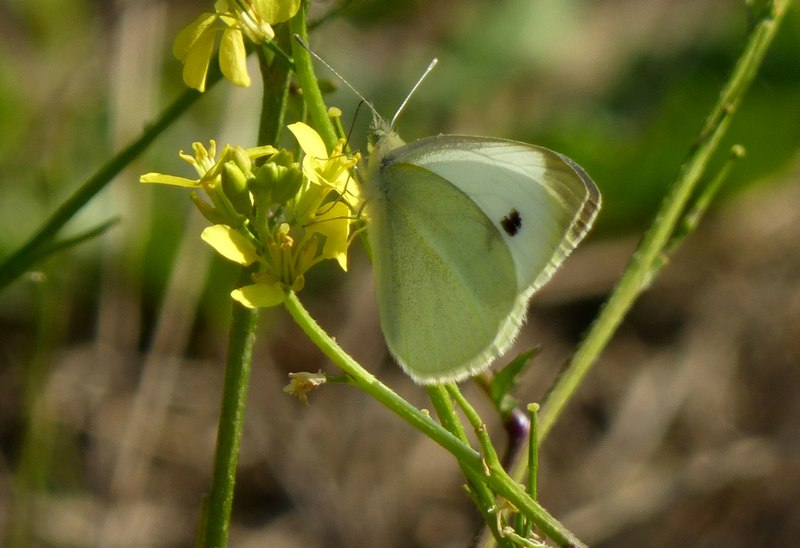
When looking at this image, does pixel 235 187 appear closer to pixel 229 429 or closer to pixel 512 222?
pixel 229 429

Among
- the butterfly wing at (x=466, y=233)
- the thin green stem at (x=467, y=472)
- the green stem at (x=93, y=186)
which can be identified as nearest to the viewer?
the thin green stem at (x=467, y=472)

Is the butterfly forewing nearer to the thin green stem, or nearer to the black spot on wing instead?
→ the black spot on wing

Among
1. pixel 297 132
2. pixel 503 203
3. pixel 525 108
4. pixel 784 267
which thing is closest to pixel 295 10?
pixel 297 132

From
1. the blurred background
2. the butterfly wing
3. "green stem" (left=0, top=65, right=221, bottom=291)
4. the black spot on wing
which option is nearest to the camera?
"green stem" (left=0, top=65, right=221, bottom=291)

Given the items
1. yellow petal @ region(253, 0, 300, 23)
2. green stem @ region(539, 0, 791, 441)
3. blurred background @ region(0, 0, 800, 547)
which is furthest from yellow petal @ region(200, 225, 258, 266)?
blurred background @ region(0, 0, 800, 547)

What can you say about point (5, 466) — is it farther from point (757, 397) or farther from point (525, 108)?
point (757, 397)

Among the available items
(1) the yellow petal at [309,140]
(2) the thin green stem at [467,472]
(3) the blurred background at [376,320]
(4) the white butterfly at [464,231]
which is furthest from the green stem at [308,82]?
(3) the blurred background at [376,320]

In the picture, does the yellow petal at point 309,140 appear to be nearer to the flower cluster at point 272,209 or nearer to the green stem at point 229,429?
the flower cluster at point 272,209
